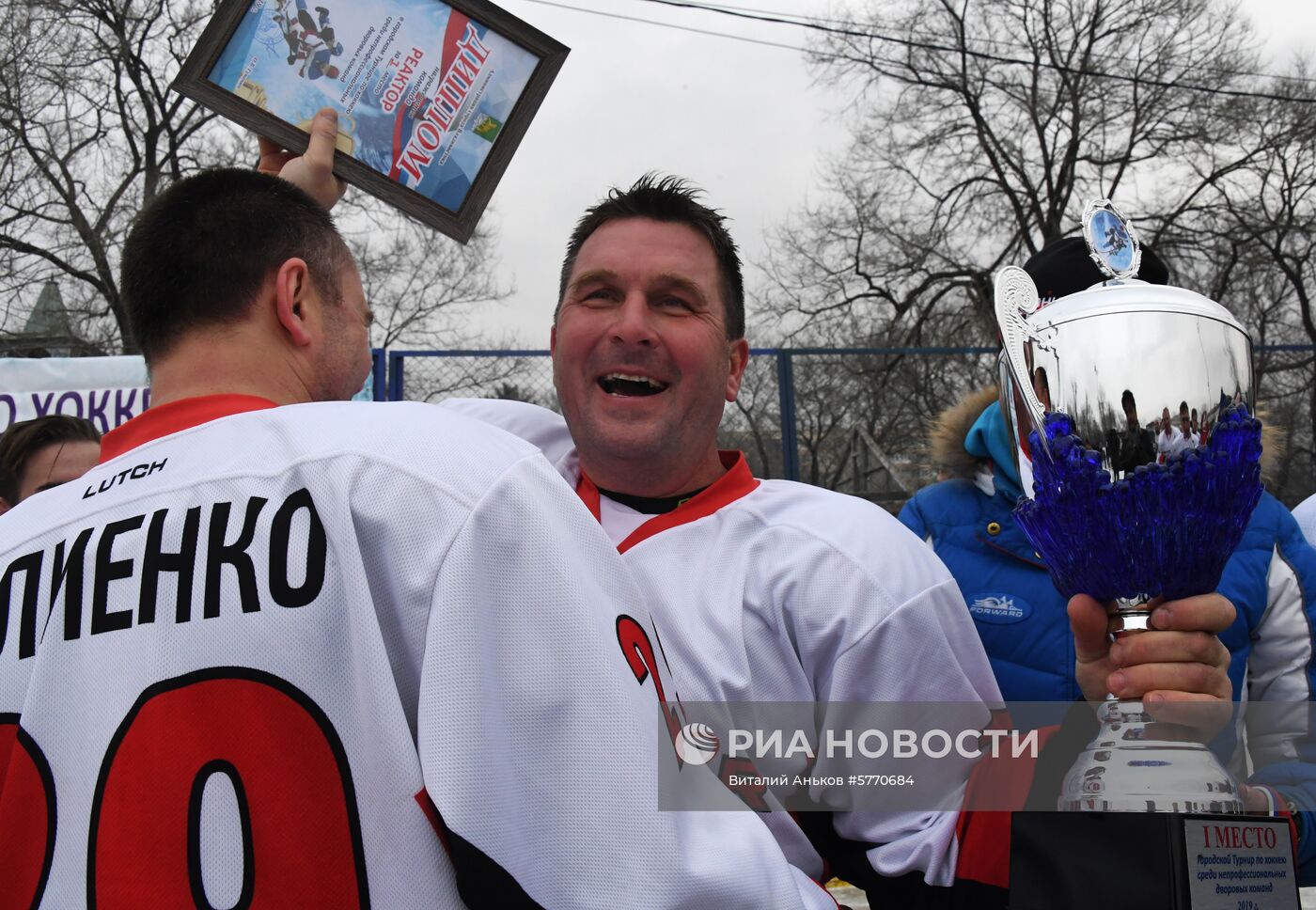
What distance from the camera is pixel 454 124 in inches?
88.4

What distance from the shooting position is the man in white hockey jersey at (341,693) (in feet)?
3.81

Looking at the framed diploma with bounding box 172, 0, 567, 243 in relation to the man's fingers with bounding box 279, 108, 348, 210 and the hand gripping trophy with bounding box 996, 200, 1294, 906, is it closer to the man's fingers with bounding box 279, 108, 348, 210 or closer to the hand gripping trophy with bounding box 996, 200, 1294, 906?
the man's fingers with bounding box 279, 108, 348, 210

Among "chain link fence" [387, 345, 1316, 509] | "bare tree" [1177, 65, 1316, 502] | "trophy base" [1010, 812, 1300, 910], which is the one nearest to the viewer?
"trophy base" [1010, 812, 1300, 910]

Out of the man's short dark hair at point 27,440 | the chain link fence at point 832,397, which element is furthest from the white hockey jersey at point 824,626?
the chain link fence at point 832,397

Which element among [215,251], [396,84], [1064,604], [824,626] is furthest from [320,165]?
[1064,604]

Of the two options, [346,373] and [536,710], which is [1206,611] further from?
[346,373]

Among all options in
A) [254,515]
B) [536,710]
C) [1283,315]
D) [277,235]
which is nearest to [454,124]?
[277,235]

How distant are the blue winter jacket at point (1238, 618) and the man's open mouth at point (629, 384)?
692mm

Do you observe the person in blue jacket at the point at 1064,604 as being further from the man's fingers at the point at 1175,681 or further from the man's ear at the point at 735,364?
the man's fingers at the point at 1175,681

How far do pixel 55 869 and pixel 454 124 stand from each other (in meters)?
1.53

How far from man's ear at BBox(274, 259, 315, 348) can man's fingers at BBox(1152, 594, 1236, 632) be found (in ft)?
3.89

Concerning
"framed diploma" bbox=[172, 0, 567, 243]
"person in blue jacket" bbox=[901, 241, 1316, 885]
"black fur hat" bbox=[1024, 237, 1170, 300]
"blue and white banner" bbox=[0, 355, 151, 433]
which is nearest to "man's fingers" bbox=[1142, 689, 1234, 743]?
"person in blue jacket" bbox=[901, 241, 1316, 885]

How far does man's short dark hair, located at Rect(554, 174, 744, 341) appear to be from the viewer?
7.66ft

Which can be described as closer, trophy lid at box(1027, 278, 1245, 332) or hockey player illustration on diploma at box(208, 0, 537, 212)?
trophy lid at box(1027, 278, 1245, 332)
